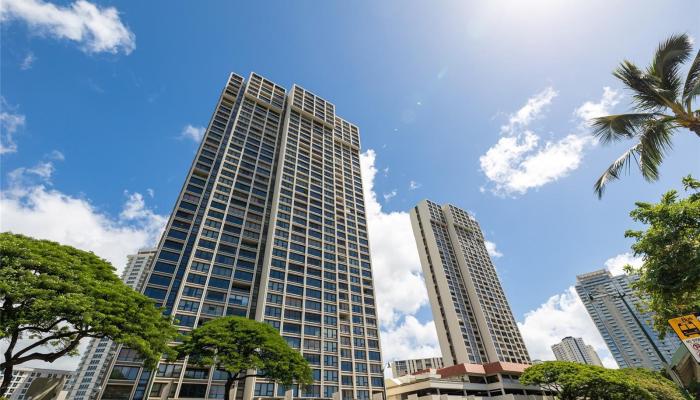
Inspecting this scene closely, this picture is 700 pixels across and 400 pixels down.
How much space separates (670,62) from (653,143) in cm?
303

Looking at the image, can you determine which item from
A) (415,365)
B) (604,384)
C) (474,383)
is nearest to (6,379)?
(604,384)

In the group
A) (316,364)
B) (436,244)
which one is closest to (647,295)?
(316,364)

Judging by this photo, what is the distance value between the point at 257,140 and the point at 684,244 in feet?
244

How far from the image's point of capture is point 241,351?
2964 cm

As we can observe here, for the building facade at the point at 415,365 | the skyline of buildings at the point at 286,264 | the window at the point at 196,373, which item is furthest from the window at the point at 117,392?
the building facade at the point at 415,365

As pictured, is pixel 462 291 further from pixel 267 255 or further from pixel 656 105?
pixel 656 105

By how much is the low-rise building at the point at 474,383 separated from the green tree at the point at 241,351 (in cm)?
4164

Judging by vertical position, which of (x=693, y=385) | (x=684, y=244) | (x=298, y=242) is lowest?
(x=693, y=385)

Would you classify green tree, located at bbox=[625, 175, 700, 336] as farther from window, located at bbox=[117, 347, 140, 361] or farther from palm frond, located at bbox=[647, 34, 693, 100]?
window, located at bbox=[117, 347, 140, 361]

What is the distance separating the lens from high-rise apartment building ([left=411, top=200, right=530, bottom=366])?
289 ft

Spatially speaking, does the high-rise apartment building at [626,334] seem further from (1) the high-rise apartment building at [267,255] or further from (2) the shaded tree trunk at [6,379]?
(2) the shaded tree trunk at [6,379]

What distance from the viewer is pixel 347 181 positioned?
82.9 meters

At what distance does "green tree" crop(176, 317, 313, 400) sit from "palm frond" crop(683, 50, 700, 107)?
33033mm

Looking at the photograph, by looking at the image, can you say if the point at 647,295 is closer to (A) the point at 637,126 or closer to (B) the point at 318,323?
(A) the point at 637,126
